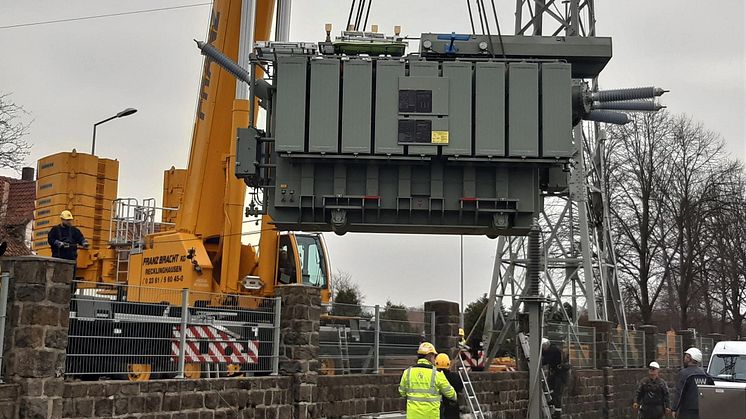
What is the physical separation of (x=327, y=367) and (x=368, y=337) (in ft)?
4.49

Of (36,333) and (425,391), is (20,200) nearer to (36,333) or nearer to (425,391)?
(36,333)

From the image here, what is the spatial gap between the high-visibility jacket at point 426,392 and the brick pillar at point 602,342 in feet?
57.5

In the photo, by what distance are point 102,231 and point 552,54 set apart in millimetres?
12447

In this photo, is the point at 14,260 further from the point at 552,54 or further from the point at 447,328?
the point at 447,328

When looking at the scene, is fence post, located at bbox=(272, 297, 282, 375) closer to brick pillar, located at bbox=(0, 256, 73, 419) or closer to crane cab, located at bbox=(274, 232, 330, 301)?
crane cab, located at bbox=(274, 232, 330, 301)

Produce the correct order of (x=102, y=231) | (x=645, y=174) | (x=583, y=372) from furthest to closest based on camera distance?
1. (x=645, y=174)
2. (x=583, y=372)
3. (x=102, y=231)

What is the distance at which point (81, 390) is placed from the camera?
11.0m

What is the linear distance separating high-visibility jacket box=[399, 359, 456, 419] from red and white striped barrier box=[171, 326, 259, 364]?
3553 mm

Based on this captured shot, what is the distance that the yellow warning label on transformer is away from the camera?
12.6 metres

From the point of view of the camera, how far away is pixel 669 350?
35.5m

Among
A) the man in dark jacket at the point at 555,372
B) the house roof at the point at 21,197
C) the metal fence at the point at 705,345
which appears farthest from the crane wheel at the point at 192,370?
the house roof at the point at 21,197

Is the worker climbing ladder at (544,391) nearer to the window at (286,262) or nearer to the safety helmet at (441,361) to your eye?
the window at (286,262)

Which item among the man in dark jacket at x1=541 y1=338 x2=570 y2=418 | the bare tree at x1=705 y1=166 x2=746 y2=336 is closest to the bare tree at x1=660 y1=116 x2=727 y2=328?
the bare tree at x1=705 y1=166 x2=746 y2=336

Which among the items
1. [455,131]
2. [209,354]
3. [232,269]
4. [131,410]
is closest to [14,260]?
[131,410]
